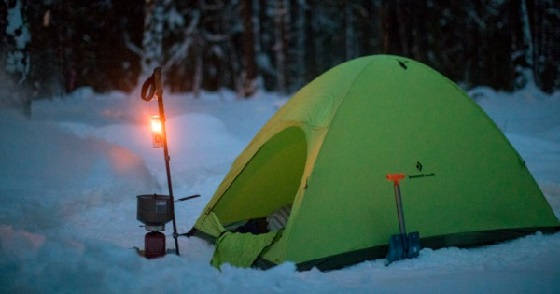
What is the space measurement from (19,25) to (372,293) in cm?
846

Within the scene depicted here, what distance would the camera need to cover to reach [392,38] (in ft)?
43.4

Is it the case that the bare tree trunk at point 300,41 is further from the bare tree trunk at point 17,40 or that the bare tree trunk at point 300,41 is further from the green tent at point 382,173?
the green tent at point 382,173

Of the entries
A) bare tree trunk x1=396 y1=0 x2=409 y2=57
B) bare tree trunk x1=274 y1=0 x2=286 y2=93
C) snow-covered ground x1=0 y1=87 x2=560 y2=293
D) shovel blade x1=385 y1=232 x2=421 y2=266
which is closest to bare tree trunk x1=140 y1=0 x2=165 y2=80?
snow-covered ground x1=0 y1=87 x2=560 y2=293

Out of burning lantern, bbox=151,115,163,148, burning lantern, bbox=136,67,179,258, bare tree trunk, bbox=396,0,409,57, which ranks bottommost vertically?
burning lantern, bbox=136,67,179,258

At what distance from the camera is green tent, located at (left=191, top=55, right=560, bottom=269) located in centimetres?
446

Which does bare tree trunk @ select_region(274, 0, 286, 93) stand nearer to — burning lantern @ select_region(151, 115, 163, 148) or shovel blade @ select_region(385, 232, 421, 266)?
burning lantern @ select_region(151, 115, 163, 148)

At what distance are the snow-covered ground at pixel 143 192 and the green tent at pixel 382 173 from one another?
0.77 feet

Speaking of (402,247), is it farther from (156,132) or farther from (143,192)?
(143,192)

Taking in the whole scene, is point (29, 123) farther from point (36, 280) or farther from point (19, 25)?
point (36, 280)

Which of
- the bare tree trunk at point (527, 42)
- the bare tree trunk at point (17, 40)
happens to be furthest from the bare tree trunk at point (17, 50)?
the bare tree trunk at point (527, 42)

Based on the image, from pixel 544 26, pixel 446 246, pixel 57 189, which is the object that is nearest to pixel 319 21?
pixel 544 26

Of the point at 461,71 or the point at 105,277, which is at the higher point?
the point at 461,71

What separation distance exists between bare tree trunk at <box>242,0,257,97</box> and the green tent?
10.2 m

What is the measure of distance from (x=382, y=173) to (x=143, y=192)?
14.6 feet
